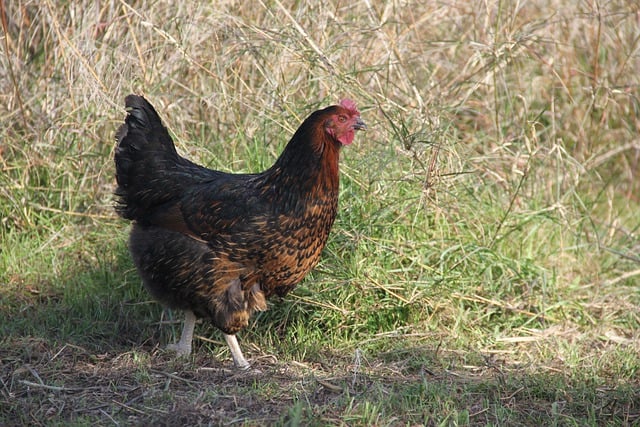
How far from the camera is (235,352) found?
183 inches

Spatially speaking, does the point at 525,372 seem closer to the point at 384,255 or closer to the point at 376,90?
the point at 384,255

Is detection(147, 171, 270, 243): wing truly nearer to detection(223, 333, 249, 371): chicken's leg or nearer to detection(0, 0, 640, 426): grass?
detection(223, 333, 249, 371): chicken's leg

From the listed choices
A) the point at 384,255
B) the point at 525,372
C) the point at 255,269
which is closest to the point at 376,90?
the point at 384,255

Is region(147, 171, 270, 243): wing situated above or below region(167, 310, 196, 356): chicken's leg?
above

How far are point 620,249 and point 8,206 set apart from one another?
4.42 meters

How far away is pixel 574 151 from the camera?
22.9 ft

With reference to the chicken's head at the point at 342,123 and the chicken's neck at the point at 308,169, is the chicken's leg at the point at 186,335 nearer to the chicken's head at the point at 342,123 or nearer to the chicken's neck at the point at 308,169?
the chicken's neck at the point at 308,169

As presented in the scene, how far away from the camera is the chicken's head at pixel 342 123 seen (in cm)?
440

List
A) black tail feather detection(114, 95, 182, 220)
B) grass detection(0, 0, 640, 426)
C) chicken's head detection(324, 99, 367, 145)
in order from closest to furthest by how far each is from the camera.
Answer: grass detection(0, 0, 640, 426), chicken's head detection(324, 99, 367, 145), black tail feather detection(114, 95, 182, 220)

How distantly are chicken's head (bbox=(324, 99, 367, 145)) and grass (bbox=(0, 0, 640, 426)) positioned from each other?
22.3 inches

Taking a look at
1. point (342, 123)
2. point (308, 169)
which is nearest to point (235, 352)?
point (308, 169)

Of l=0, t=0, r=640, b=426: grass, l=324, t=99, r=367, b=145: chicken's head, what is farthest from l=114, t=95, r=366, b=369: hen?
l=0, t=0, r=640, b=426: grass

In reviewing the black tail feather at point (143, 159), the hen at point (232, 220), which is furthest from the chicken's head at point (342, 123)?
the black tail feather at point (143, 159)

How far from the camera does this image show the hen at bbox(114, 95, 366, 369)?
4.41 meters
